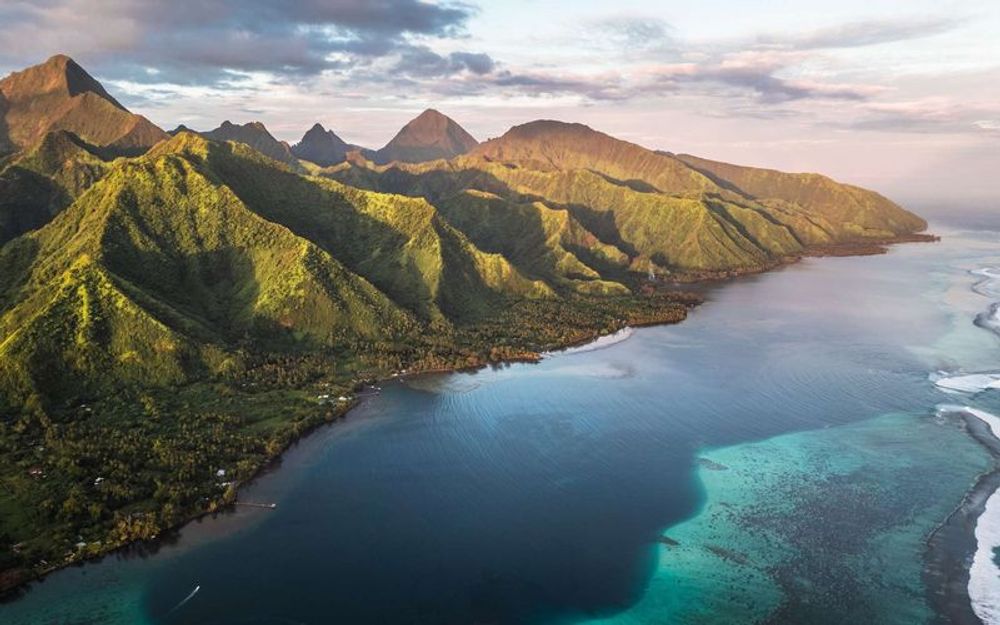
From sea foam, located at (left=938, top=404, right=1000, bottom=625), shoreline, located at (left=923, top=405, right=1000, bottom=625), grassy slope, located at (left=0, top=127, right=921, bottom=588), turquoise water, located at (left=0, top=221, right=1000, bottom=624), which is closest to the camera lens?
sea foam, located at (left=938, top=404, right=1000, bottom=625)

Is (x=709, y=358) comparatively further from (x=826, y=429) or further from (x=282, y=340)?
(x=282, y=340)

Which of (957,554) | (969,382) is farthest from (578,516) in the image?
(969,382)

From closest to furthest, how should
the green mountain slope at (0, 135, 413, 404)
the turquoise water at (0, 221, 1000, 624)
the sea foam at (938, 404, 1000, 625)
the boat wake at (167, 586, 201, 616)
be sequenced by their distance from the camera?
the boat wake at (167, 586, 201, 616)
the sea foam at (938, 404, 1000, 625)
the turquoise water at (0, 221, 1000, 624)
the green mountain slope at (0, 135, 413, 404)

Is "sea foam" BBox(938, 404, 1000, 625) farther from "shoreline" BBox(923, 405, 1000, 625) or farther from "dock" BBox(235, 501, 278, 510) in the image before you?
"dock" BBox(235, 501, 278, 510)

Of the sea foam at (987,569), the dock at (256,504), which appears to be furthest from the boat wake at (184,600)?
the sea foam at (987,569)

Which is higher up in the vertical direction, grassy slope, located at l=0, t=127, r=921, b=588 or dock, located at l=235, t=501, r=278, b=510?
grassy slope, located at l=0, t=127, r=921, b=588

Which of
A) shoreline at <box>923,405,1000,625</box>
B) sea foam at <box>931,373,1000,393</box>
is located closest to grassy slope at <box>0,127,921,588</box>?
sea foam at <box>931,373,1000,393</box>

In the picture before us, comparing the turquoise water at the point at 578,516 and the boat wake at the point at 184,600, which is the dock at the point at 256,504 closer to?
the turquoise water at the point at 578,516

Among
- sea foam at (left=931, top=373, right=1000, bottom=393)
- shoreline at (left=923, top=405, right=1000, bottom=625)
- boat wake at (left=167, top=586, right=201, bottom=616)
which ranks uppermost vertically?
boat wake at (left=167, top=586, right=201, bottom=616)

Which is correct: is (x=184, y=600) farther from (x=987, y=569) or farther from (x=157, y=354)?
(x=987, y=569)

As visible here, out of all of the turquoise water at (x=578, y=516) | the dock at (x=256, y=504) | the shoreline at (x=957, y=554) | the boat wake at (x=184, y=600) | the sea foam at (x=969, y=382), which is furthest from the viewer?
the sea foam at (x=969, y=382)
